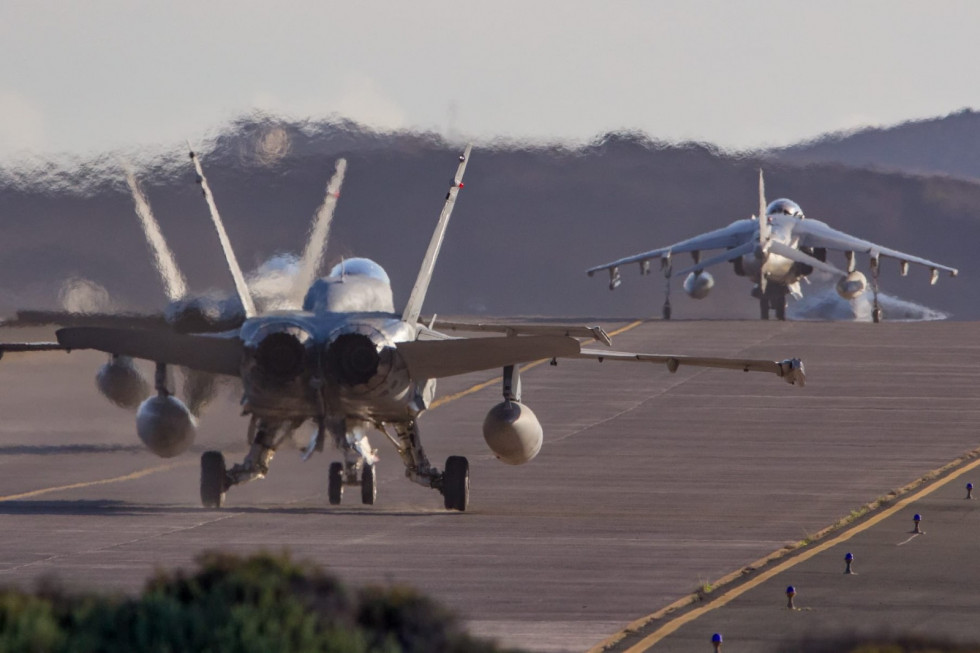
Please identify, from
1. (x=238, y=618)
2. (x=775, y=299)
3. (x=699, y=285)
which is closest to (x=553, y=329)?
(x=238, y=618)

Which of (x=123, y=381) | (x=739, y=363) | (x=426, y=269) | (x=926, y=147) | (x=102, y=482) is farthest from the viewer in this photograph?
(x=926, y=147)

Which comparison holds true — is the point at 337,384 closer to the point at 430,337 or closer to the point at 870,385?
the point at 430,337

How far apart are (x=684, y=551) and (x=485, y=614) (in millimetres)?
4856

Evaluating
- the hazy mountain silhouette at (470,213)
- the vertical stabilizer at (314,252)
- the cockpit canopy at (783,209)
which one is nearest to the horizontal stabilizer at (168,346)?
the vertical stabilizer at (314,252)

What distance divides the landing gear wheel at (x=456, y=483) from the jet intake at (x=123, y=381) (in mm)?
5685

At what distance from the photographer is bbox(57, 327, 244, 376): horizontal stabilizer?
24.1 meters

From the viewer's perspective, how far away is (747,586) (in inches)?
718

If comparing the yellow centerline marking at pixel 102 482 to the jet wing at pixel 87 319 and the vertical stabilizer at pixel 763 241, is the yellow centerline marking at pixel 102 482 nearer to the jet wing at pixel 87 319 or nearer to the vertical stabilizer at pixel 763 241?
the jet wing at pixel 87 319

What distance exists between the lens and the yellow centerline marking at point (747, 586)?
50.3ft

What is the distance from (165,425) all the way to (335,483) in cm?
232

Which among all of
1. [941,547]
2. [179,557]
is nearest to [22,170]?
[179,557]

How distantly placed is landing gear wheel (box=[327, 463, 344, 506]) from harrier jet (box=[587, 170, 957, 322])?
124 feet

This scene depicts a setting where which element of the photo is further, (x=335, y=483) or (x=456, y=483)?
(x=335, y=483)

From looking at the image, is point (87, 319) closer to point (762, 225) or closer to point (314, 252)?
point (314, 252)
